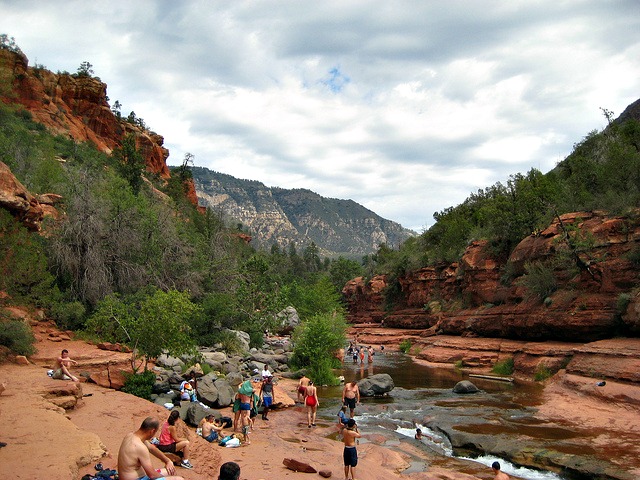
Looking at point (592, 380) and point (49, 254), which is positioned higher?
point (49, 254)

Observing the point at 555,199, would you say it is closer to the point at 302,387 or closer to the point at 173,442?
the point at 302,387

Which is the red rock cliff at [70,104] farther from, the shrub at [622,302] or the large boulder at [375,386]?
the shrub at [622,302]

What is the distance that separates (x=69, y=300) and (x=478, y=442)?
21.2 m

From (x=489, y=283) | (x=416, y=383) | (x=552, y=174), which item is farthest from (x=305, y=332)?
(x=552, y=174)

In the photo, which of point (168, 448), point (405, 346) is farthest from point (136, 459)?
point (405, 346)

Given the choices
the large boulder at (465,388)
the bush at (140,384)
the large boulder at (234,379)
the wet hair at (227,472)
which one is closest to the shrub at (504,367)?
the large boulder at (465,388)

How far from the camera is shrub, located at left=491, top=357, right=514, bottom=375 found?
1114 inches

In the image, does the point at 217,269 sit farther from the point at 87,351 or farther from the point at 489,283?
the point at 489,283

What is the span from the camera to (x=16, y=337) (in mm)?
16297

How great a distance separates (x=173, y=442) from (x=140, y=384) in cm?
653

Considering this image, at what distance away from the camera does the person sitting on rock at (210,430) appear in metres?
12.4

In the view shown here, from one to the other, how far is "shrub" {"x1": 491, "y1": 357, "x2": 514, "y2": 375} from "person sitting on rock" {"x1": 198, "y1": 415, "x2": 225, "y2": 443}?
69.0 ft

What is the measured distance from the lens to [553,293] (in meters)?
29.6

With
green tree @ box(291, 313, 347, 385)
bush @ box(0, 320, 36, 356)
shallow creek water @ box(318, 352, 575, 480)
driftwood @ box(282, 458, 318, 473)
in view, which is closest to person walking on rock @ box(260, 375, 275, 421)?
shallow creek water @ box(318, 352, 575, 480)
